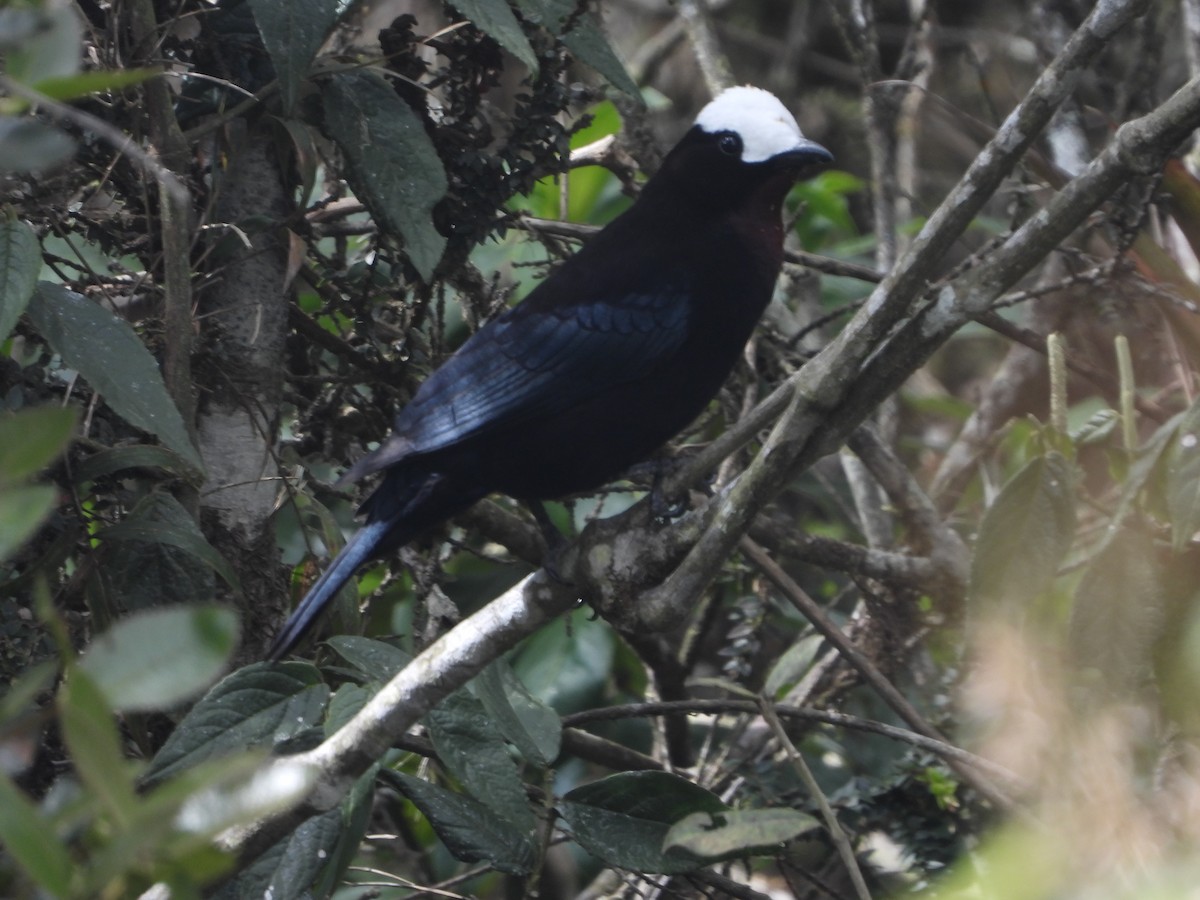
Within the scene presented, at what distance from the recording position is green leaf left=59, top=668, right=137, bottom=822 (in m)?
0.78

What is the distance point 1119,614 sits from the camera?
178 centimetres

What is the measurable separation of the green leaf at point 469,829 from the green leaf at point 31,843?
1.13 m

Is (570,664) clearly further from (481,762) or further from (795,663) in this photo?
(481,762)

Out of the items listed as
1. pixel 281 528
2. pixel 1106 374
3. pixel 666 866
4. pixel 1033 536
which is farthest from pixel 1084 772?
pixel 281 528

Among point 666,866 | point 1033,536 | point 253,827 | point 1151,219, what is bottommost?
point 666,866

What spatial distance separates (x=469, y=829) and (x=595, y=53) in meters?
1.37

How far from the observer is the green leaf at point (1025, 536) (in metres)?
1.93

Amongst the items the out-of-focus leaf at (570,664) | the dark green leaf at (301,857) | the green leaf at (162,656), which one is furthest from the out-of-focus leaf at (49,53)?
the out-of-focus leaf at (570,664)

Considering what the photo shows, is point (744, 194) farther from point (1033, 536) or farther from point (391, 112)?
point (1033, 536)

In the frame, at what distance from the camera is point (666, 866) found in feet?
6.31

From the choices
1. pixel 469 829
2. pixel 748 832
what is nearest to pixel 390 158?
pixel 469 829

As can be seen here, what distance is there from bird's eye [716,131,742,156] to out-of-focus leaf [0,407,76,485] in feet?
7.39

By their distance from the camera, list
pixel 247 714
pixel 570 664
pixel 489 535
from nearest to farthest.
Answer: pixel 247 714 → pixel 489 535 → pixel 570 664

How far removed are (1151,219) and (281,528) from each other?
2.40 meters
